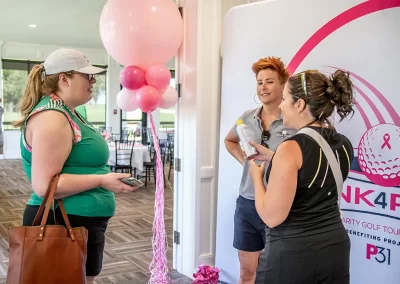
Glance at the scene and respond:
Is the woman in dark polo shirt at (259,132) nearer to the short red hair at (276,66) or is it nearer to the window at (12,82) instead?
the short red hair at (276,66)

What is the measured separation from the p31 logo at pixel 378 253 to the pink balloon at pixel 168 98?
1516 mm

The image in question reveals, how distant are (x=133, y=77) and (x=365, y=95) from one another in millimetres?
1403

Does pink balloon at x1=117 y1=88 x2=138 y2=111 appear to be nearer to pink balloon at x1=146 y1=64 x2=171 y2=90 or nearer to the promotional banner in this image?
pink balloon at x1=146 y1=64 x2=171 y2=90

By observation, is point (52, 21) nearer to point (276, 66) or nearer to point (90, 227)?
point (276, 66)

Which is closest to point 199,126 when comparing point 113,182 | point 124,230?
point 113,182

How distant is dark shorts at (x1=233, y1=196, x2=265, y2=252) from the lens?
2.22m

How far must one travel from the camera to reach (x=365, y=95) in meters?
2.07

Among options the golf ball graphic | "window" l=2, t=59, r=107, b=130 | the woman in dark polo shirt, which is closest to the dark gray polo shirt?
the woman in dark polo shirt

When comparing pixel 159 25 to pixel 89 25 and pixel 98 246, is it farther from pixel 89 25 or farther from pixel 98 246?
pixel 89 25

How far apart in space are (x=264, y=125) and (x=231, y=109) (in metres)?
A: 0.52

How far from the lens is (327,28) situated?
7.23 feet

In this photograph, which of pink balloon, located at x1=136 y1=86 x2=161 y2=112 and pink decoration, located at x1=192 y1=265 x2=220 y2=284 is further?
pink balloon, located at x1=136 y1=86 x2=161 y2=112

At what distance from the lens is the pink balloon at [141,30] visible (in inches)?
105

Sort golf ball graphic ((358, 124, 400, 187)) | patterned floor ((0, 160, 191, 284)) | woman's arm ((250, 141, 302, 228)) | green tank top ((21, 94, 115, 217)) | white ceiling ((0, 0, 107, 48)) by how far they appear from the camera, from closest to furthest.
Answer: woman's arm ((250, 141, 302, 228)) < green tank top ((21, 94, 115, 217)) < golf ball graphic ((358, 124, 400, 187)) < patterned floor ((0, 160, 191, 284)) < white ceiling ((0, 0, 107, 48))
